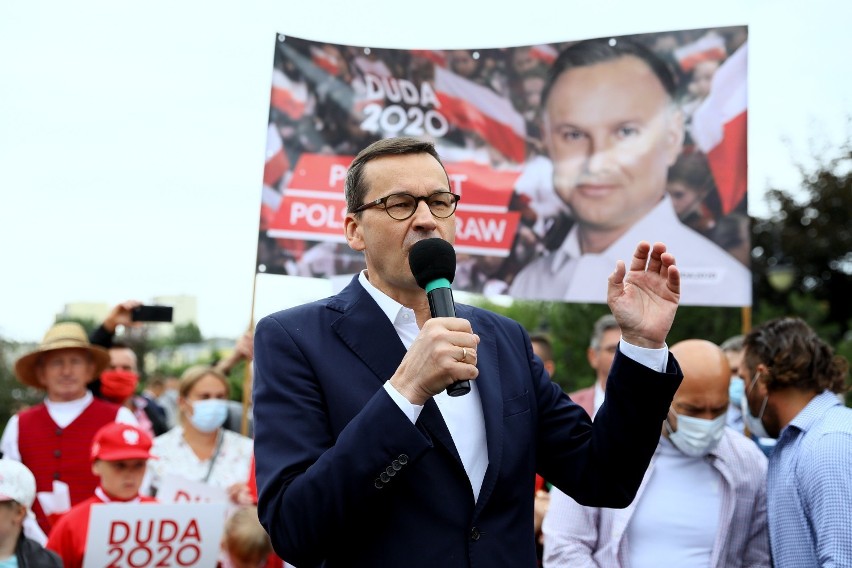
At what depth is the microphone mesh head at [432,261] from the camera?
220cm

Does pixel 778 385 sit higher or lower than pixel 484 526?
higher

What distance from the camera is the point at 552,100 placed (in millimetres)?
7281

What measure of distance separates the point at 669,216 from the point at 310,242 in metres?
2.54

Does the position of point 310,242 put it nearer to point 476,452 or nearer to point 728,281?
point 728,281

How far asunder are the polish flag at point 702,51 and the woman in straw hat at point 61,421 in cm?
451

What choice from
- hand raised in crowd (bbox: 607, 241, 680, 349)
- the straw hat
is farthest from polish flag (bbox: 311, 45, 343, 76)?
hand raised in crowd (bbox: 607, 241, 680, 349)

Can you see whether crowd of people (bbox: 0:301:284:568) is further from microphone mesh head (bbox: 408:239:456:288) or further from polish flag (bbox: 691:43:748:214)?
polish flag (bbox: 691:43:748:214)

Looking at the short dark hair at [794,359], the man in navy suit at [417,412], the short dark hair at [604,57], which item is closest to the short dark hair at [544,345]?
the short dark hair at [604,57]

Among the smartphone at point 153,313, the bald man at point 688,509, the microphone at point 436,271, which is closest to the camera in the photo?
the microphone at point 436,271

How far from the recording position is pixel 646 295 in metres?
2.42

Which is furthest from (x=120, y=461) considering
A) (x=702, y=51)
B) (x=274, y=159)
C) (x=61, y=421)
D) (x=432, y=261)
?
(x=702, y=51)

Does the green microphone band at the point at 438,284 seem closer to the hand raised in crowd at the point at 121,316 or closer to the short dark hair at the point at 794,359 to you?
the short dark hair at the point at 794,359

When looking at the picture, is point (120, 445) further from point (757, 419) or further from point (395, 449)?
point (395, 449)

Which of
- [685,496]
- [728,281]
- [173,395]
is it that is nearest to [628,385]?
[685,496]
